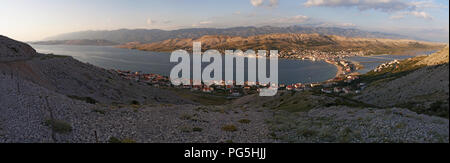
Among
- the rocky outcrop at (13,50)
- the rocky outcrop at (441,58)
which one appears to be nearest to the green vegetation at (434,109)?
the rocky outcrop at (441,58)

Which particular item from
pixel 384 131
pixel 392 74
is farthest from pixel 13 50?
pixel 392 74

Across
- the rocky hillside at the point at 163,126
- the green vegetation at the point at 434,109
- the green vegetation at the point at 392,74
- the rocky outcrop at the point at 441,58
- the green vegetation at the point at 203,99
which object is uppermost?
the rocky outcrop at the point at 441,58

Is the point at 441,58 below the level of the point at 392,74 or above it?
above

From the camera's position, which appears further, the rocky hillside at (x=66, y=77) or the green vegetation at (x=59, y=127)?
the rocky hillside at (x=66, y=77)

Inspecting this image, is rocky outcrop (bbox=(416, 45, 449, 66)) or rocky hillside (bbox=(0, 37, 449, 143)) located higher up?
rocky outcrop (bbox=(416, 45, 449, 66))

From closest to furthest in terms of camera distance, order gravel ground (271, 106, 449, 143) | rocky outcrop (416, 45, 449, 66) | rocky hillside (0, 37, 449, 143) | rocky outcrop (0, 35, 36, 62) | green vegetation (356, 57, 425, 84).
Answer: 1. gravel ground (271, 106, 449, 143)
2. rocky hillside (0, 37, 449, 143)
3. rocky outcrop (416, 45, 449, 66)
4. rocky outcrop (0, 35, 36, 62)
5. green vegetation (356, 57, 425, 84)

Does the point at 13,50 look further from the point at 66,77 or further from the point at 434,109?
the point at 434,109

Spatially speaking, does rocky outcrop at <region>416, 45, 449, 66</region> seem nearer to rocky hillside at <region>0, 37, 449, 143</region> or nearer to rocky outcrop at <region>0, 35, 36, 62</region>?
rocky hillside at <region>0, 37, 449, 143</region>

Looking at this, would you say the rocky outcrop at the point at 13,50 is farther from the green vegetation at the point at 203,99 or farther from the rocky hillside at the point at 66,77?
the green vegetation at the point at 203,99

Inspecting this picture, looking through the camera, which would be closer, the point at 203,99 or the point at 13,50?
the point at 13,50

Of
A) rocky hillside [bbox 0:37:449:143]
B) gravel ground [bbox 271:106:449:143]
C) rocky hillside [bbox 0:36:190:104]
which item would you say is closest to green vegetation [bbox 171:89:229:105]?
rocky hillside [bbox 0:36:190:104]

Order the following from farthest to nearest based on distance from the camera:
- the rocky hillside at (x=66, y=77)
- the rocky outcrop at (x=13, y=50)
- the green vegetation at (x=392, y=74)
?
the green vegetation at (x=392, y=74) < the rocky outcrop at (x=13, y=50) < the rocky hillside at (x=66, y=77)
